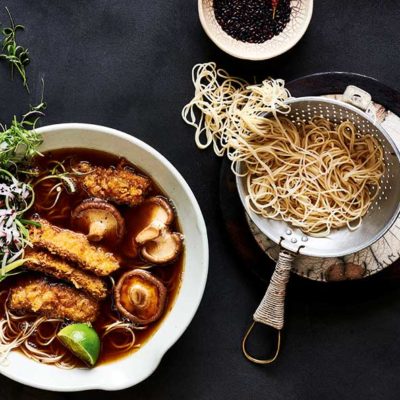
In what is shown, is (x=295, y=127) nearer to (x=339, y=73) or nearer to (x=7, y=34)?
(x=339, y=73)

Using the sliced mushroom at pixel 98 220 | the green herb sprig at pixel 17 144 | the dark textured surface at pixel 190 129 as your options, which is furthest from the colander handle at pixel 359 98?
the green herb sprig at pixel 17 144

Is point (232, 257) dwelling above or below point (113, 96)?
below

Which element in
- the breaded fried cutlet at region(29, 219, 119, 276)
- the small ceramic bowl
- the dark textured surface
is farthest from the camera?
the dark textured surface

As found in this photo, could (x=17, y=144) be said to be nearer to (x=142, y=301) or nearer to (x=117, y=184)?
(x=117, y=184)

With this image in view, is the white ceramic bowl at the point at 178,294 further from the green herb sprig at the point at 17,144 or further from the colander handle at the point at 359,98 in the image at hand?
the colander handle at the point at 359,98

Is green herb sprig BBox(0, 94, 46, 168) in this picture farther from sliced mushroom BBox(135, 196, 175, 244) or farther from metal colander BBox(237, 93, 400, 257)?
metal colander BBox(237, 93, 400, 257)

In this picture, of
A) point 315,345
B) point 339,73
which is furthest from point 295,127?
point 315,345

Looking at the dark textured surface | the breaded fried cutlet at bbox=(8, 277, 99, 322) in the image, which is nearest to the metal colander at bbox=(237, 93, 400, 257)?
the dark textured surface

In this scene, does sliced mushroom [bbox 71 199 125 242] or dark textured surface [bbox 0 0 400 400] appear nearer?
sliced mushroom [bbox 71 199 125 242]
